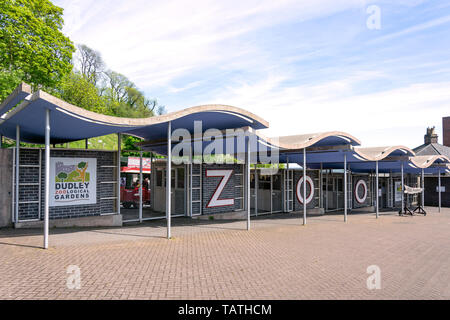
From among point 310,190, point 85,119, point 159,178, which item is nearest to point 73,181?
point 85,119

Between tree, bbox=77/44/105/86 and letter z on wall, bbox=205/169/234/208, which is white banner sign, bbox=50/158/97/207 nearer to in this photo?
letter z on wall, bbox=205/169/234/208

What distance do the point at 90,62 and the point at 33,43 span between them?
30.0 m

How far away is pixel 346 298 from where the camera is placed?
532 cm

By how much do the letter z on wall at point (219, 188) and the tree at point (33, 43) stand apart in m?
13.5

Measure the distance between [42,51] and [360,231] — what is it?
23426 mm

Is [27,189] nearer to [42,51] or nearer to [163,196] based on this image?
[163,196]

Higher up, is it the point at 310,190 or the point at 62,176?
the point at 62,176

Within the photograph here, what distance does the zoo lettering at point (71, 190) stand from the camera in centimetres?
1056

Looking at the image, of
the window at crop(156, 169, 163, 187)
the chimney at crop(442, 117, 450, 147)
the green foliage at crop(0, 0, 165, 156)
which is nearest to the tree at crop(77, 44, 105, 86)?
the green foliage at crop(0, 0, 165, 156)

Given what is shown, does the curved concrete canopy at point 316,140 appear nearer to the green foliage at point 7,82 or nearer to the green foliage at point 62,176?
the green foliage at point 62,176

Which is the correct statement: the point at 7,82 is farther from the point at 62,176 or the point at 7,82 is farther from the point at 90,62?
the point at 90,62

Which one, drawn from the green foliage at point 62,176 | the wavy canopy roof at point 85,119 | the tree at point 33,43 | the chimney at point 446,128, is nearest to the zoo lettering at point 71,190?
the green foliage at point 62,176

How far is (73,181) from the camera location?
10.9 meters
